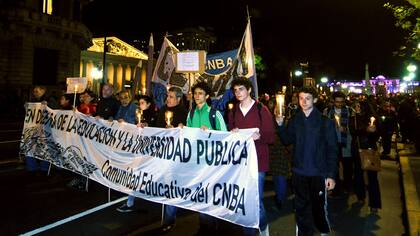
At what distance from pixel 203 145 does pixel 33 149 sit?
487cm

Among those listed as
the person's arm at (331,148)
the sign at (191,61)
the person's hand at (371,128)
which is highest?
the sign at (191,61)

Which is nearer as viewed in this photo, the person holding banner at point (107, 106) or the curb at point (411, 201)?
the curb at point (411, 201)

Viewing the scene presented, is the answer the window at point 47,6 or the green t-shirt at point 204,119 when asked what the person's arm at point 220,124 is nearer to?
the green t-shirt at point 204,119

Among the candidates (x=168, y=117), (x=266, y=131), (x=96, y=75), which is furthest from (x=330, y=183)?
(x=96, y=75)

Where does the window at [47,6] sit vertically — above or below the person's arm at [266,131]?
above

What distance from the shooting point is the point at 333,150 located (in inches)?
169

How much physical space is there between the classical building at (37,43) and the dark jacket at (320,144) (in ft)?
98.8

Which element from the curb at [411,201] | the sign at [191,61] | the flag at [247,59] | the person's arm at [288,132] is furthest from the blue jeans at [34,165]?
the curb at [411,201]

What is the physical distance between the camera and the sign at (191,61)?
23.4 ft

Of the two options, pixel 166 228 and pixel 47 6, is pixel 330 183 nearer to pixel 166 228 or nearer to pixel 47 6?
pixel 166 228

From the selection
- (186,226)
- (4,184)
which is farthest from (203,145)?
(4,184)

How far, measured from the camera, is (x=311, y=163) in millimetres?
4270

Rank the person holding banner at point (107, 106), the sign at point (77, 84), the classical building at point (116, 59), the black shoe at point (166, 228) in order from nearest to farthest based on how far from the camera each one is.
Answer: the black shoe at point (166, 228) → the person holding banner at point (107, 106) → the sign at point (77, 84) → the classical building at point (116, 59)

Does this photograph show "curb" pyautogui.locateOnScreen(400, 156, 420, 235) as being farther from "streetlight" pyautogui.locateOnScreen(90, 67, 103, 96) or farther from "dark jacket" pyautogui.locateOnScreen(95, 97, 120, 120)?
"streetlight" pyautogui.locateOnScreen(90, 67, 103, 96)
